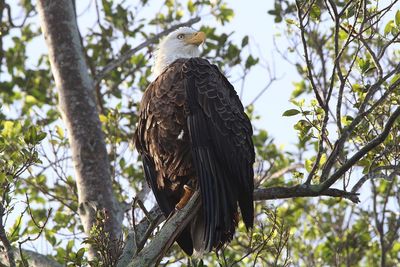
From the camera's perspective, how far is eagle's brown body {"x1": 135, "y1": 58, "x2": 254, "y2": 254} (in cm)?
523

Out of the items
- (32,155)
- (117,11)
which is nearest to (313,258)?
(117,11)

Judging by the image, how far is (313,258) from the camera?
8.00 m

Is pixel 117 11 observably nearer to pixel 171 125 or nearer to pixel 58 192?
pixel 58 192

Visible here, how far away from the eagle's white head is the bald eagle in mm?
710

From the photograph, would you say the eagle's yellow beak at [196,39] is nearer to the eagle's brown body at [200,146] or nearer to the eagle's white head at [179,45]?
the eagle's white head at [179,45]

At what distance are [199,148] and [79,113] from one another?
1.49 meters

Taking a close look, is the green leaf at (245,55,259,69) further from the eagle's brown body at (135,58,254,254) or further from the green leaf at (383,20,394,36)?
the green leaf at (383,20,394,36)

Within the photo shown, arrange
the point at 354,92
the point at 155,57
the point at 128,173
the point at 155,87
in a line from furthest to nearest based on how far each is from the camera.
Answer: the point at 128,173, the point at 155,57, the point at 155,87, the point at 354,92

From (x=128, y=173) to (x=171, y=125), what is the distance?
2546mm

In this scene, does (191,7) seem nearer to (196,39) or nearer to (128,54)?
(128,54)

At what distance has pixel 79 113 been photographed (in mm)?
6449

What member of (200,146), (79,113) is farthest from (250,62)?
(200,146)

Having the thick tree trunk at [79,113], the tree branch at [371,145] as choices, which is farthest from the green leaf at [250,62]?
the tree branch at [371,145]

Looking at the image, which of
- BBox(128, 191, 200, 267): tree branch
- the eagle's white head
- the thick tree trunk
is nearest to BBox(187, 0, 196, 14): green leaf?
the eagle's white head
